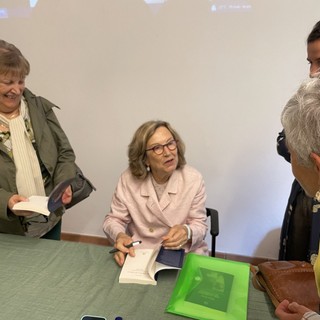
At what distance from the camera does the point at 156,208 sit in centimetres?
188

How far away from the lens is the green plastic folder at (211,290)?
116 centimetres

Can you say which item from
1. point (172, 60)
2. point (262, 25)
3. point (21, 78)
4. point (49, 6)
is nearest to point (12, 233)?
point (21, 78)

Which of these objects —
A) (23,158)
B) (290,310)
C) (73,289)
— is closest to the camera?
(290,310)

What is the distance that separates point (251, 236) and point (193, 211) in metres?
1.16

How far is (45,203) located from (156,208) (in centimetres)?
61

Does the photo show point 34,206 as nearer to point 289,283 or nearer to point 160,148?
point 160,148

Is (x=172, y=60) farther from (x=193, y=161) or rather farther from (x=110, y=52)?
(x=193, y=161)

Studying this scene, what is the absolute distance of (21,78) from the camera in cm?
177

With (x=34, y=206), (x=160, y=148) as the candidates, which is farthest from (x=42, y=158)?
(x=160, y=148)

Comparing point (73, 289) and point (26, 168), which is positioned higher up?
point (26, 168)

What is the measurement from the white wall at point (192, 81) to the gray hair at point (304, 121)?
160cm

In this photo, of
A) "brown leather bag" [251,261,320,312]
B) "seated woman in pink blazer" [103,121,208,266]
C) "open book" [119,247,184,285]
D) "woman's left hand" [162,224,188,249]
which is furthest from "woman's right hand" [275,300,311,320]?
"seated woman in pink blazer" [103,121,208,266]

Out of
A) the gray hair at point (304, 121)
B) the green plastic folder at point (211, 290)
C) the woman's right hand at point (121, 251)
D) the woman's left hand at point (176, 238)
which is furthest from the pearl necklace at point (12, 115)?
the gray hair at point (304, 121)

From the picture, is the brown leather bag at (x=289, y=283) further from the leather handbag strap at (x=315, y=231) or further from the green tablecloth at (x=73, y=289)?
the leather handbag strap at (x=315, y=231)
